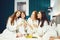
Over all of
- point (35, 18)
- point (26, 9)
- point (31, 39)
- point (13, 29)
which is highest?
point (26, 9)

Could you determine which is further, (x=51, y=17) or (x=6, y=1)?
(x=6, y=1)

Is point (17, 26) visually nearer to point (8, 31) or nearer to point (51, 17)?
point (8, 31)

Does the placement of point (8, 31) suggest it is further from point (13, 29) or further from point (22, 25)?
point (22, 25)

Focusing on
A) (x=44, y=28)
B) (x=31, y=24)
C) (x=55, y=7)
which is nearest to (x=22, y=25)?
(x=31, y=24)

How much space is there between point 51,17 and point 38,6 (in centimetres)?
24

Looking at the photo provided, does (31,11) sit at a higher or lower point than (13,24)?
higher

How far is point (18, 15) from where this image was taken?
206cm

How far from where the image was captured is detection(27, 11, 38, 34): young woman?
200 cm

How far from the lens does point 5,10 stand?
6.89 feet

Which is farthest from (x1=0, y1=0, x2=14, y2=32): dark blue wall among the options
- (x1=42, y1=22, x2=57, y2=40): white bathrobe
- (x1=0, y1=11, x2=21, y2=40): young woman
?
(x1=42, y1=22, x2=57, y2=40): white bathrobe

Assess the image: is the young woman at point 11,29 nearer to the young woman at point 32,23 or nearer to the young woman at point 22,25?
the young woman at point 22,25

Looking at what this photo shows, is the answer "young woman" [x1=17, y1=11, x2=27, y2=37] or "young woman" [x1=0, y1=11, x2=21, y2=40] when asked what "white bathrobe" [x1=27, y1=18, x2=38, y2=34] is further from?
"young woman" [x1=0, y1=11, x2=21, y2=40]

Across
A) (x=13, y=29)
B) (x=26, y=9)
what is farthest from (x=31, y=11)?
(x=13, y=29)

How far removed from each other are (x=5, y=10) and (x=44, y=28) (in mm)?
631
